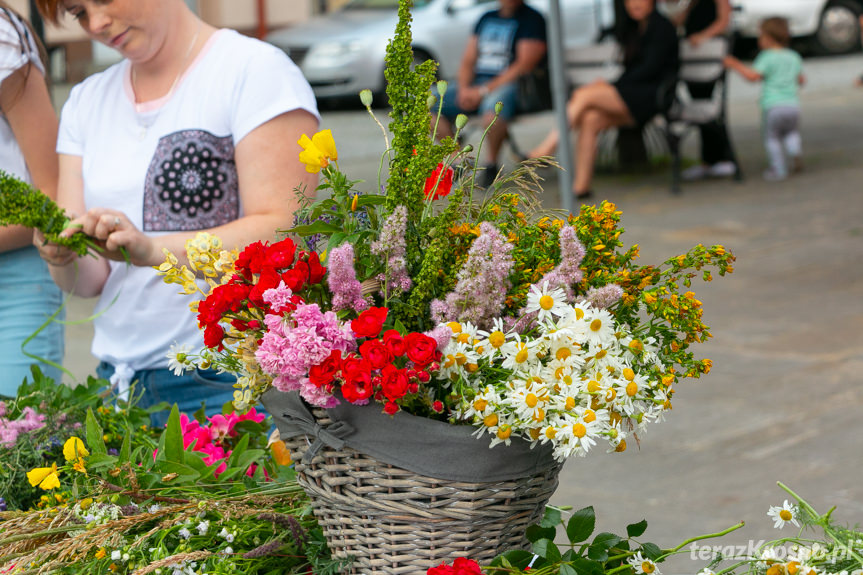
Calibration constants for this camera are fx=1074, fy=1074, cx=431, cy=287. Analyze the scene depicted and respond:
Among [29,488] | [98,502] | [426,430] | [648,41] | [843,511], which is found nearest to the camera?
[426,430]

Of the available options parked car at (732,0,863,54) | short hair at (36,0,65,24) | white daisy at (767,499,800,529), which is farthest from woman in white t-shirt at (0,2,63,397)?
parked car at (732,0,863,54)

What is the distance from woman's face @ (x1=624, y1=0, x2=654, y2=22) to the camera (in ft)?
28.7

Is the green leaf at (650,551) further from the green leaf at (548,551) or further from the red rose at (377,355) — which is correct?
the red rose at (377,355)

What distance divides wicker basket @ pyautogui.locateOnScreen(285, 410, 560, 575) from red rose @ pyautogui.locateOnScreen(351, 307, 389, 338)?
152 mm

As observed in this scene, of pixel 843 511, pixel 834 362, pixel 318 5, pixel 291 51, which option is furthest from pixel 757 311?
pixel 318 5

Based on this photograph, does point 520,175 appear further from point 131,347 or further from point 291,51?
point 291,51

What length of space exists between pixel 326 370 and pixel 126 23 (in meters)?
1.24

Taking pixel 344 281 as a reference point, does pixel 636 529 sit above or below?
below

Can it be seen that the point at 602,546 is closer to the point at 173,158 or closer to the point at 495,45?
the point at 173,158

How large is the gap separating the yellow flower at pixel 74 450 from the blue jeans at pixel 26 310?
2.73 ft

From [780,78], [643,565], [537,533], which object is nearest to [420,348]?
[537,533]

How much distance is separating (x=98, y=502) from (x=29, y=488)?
325 millimetres

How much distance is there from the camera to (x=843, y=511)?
378cm

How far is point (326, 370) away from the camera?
4.45 feet
